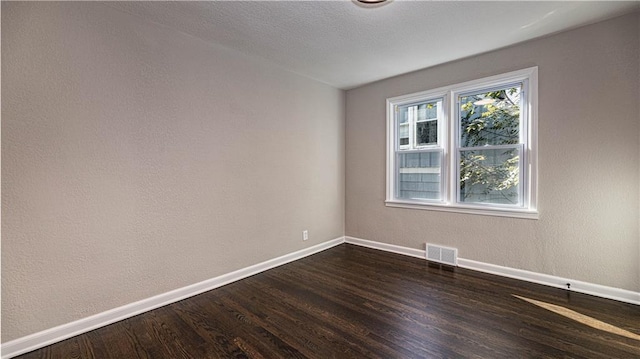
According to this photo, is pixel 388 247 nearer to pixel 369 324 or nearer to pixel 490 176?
pixel 490 176

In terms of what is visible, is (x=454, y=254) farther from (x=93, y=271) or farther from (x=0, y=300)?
(x=0, y=300)

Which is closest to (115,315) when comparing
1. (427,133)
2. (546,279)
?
(427,133)

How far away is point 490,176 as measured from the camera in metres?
3.12

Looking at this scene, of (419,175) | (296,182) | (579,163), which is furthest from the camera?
(419,175)

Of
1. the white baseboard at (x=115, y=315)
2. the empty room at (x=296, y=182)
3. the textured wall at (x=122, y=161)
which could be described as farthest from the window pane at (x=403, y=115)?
the white baseboard at (x=115, y=315)

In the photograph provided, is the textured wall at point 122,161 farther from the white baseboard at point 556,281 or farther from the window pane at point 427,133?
the white baseboard at point 556,281

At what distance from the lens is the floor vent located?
328 cm

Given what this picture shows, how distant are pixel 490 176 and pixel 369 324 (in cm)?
226

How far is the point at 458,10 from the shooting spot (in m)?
2.20

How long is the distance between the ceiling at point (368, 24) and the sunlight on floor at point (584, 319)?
8.25ft

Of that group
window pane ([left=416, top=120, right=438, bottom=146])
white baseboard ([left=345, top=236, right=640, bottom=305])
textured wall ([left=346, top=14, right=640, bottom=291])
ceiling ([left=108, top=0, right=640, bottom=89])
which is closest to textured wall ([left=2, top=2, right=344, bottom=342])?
ceiling ([left=108, top=0, right=640, bottom=89])

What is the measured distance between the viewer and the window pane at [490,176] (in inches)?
117

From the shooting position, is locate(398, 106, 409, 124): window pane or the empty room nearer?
the empty room

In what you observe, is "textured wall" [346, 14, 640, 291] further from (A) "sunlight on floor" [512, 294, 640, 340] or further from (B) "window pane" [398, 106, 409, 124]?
(B) "window pane" [398, 106, 409, 124]
